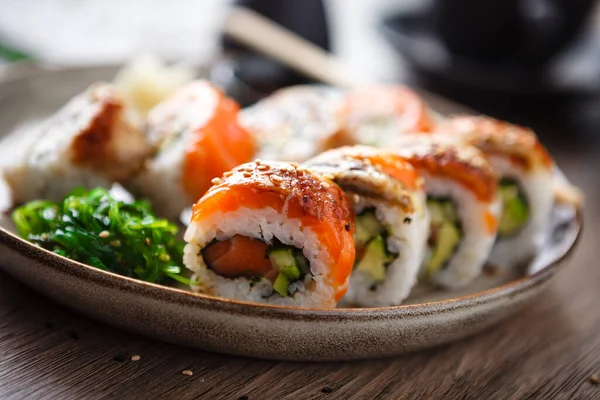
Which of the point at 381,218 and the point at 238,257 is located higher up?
the point at 381,218

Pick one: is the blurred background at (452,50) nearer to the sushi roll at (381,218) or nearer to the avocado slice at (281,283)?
the sushi roll at (381,218)

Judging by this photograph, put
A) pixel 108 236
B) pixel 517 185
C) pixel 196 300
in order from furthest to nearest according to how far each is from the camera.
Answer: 1. pixel 517 185
2. pixel 108 236
3. pixel 196 300

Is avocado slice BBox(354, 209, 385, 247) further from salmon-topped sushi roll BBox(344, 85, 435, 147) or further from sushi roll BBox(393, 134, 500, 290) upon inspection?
salmon-topped sushi roll BBox(344, 85, 435, 147)

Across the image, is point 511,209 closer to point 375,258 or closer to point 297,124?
point 375,258

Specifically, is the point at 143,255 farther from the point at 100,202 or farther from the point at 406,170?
the point at 406,170

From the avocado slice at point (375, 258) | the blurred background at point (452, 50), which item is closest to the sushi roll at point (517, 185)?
the avocado slice at point (375, 258)

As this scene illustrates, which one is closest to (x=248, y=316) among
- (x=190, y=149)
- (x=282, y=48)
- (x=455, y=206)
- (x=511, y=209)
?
(x=190, y=149)
